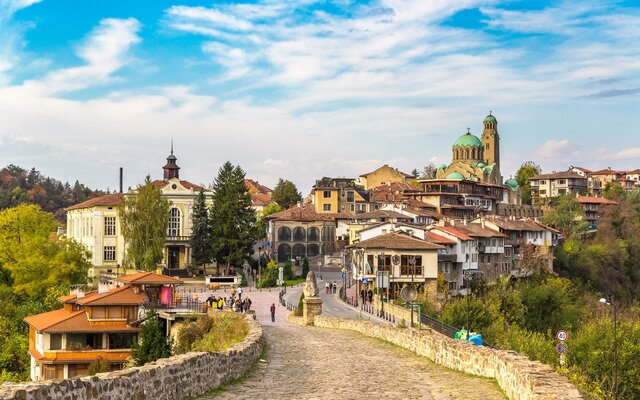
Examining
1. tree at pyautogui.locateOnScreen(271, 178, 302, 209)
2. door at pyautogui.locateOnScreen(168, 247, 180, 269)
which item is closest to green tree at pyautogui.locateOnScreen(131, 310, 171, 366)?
door at pyautogui.locateOnScreen(168, 247, 180, 269)

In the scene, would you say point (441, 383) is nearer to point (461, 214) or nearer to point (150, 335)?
point (150, 335)

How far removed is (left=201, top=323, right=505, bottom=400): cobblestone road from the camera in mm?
14023

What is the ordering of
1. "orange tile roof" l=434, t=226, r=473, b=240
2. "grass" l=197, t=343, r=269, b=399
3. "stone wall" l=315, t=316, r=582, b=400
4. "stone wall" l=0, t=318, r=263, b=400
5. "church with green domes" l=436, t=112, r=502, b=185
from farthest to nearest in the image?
"church with green domes" l=436, t=112, r=502, b=185 → "orange tile roof" l=434, t=226, r=473, b=240 → "grass" l=197, t=343, r=269, b=399 → "stone wall" l=315, t=316, r=582, b=400 → "stone wall" l=0, t=318, r=263, b=400

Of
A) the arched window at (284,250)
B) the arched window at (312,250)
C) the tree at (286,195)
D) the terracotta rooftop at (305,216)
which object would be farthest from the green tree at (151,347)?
the tree at (286,195)

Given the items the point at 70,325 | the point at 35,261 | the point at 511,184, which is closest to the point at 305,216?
the point at 35,261

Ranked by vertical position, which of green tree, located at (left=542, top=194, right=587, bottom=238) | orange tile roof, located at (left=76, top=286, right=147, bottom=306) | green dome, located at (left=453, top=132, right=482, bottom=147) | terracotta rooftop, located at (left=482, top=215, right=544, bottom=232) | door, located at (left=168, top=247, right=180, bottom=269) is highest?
green dome, located at (left=453, top=132, right=482, bottom=147)

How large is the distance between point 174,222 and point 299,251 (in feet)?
50.2

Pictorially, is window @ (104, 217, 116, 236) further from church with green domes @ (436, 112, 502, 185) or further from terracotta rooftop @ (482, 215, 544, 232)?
church with green domes @ (436, 112, 502, 185)

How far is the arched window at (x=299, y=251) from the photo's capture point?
270ft

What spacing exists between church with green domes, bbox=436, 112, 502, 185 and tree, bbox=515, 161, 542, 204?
581 centimetres

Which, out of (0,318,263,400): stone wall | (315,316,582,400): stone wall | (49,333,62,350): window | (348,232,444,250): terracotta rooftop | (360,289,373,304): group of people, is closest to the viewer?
(0,318,263,400): stone wall

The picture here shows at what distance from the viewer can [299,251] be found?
82562 millimetres

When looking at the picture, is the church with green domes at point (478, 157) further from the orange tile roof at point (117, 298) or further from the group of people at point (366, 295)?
the orange tile roof at point (117, 298)

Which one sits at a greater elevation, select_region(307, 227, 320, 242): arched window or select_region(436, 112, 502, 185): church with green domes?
select_region(436, 112, 502, 185): church with green domes
